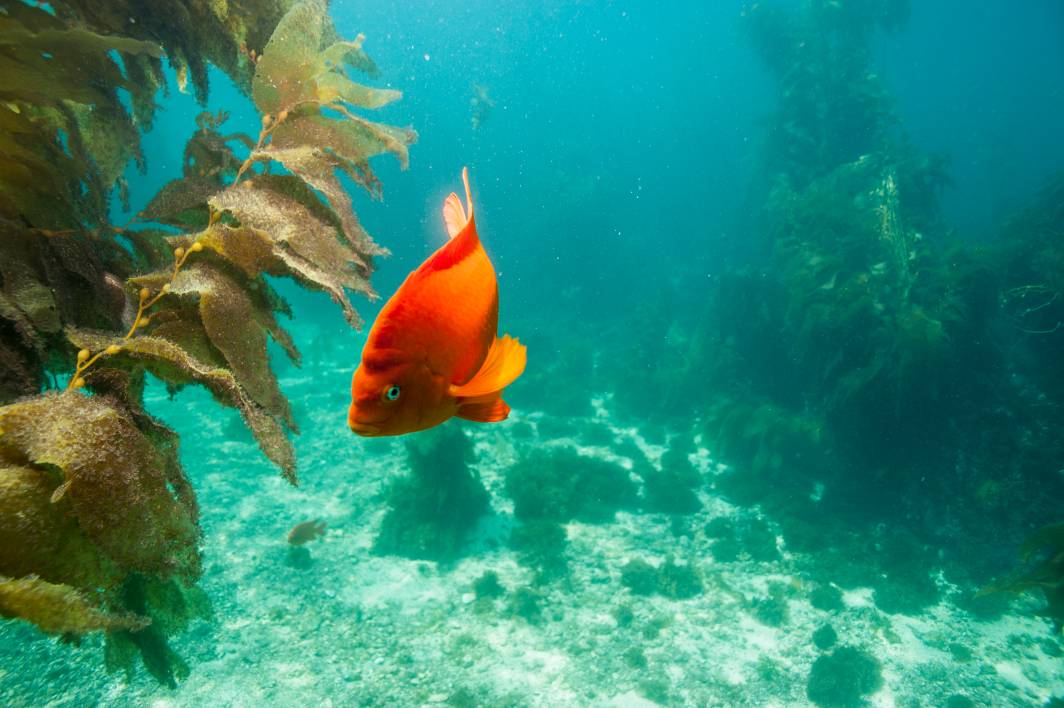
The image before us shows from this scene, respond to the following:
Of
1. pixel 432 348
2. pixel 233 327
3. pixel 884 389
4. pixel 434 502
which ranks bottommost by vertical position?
pixel 434 502

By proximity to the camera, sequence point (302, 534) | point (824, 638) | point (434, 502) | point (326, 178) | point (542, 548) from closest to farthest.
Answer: point (326, 178) < point (824, 638) < point (302, 534) < point (542, 548) < point (434, 502)

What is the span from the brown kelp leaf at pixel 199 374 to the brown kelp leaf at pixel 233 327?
0.18 feet

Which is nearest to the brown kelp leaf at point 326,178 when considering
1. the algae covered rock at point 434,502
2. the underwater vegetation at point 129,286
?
the underwater vegetation at point 129,286

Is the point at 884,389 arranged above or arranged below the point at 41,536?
below

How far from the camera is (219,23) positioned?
8.89ft

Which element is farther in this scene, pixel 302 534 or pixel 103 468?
pixel 302 534

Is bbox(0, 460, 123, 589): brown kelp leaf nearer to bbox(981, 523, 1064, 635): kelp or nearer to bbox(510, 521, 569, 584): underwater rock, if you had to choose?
bbox(510, 521, 569, 584): underwater rock

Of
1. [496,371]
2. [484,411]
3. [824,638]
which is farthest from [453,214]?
[824,638]

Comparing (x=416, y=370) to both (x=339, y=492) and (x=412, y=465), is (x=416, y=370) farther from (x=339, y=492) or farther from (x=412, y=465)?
(x=339, y=492)

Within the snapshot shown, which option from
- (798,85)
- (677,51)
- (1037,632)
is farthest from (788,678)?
(677,51)

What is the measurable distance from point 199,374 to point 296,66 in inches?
54.4

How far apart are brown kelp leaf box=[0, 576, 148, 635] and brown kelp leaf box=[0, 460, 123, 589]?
179 mm

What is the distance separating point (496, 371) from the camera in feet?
4.96

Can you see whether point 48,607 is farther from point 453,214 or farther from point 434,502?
point 434,502
